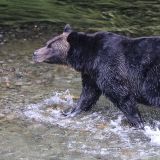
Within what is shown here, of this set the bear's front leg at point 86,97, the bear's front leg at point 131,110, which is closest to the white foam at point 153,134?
the bear's front leg at point 131,110

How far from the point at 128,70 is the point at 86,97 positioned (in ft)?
3.70

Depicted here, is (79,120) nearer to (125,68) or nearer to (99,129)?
(99,129)

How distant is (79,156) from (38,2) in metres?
10.7

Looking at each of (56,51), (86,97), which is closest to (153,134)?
(86,97)

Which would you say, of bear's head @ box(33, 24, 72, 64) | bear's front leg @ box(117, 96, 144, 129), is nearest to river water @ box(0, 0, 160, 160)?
bear's front leg @ box(117, 96, 144, 129)

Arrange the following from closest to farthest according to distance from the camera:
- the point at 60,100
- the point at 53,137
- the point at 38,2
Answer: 1. the point at 53,137
2. the point at 60,100
3. the point at 38,2

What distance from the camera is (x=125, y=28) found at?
1529 cm

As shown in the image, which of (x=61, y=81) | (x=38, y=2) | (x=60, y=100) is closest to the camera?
(x=60, y=100)

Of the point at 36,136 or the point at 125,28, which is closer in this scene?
the point at 36,136

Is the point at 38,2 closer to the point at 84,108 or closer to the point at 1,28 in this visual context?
the point at 1,28

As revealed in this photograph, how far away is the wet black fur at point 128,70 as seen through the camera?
883cm

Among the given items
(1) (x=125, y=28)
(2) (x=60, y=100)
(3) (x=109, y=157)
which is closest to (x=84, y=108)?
(2) (x=60, y=100)

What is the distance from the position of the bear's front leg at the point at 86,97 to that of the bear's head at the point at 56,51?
47cm

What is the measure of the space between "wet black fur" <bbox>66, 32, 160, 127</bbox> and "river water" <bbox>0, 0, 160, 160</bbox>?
42 centimetres
